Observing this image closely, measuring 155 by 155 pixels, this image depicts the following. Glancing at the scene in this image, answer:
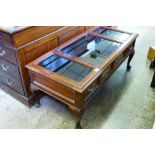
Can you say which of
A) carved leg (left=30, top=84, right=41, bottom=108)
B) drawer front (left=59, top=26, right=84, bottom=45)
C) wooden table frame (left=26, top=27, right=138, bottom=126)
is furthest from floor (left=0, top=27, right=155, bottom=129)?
drawer front (left=59, top=26, right=84, bottom=45)

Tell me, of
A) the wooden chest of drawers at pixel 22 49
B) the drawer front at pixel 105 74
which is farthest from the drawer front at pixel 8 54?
the drawer front at pixel 105 74

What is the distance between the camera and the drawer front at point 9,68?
65.4 inches

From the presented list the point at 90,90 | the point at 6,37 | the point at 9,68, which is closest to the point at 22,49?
the point at 6,37

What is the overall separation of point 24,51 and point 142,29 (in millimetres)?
2938

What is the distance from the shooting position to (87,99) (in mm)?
1478

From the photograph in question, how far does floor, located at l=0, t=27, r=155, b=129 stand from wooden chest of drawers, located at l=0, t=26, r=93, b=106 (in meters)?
0.15

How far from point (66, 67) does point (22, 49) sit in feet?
1.30

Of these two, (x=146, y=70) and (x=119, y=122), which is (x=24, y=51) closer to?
(x=119, y=122)

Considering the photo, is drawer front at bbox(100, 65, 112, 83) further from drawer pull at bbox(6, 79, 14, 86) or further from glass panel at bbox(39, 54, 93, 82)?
drawer pull at bbox(6, 79, 14, 86)

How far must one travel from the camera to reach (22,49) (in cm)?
153

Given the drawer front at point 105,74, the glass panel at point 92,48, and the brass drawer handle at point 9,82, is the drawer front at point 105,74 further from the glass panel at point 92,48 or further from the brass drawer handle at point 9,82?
the brass drawer handle at point 9,82

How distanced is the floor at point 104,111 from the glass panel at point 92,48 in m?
0.51

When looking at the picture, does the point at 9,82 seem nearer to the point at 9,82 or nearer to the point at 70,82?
the point at 9,82

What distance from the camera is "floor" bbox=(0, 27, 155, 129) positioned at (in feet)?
5.58
